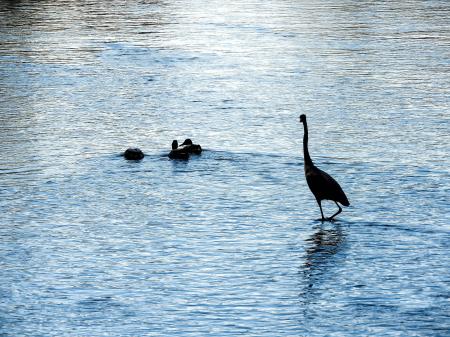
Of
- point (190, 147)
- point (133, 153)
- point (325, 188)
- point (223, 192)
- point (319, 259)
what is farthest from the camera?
point (190, 147)

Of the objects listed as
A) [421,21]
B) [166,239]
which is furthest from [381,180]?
[421,21]

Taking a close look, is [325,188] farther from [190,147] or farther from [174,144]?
[174,144]

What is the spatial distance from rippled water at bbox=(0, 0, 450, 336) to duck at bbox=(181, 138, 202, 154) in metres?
0.31

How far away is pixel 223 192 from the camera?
54.7 feet

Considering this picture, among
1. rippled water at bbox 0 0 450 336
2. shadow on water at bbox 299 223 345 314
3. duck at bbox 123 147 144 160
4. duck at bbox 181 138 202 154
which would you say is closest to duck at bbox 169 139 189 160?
duck at bbox 181 138 202 154

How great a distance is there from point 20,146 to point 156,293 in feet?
29.1

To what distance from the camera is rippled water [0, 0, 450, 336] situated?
37.9ft

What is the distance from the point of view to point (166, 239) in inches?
558

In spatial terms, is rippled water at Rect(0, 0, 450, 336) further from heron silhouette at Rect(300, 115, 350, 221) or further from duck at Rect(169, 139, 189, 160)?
heron silhouette at Rect(300, 115, 350, 221)

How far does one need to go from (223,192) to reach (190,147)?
256cm

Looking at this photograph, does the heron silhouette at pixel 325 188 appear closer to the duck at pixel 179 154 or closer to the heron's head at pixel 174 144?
the duck at pixel 179 154

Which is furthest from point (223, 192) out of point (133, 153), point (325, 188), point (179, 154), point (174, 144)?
point (133, 153)

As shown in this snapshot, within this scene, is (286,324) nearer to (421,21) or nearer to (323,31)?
(323,31)

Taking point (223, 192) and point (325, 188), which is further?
point (223, 192)
